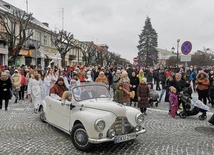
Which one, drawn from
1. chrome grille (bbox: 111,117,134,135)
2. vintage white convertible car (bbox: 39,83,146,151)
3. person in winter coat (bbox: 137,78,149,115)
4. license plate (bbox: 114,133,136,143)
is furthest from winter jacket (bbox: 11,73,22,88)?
license plate (bbox: 114,133,136,143)

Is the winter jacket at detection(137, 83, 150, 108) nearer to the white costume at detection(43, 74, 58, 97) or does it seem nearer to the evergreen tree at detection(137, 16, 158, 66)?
the white costume at detection(43, 74, 58, 97)

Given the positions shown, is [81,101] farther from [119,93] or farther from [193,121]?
[193,121]

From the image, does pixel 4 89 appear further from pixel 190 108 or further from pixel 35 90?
pixel 190 108

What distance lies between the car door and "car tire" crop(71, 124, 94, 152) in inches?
26.5

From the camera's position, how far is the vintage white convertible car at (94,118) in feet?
17.1

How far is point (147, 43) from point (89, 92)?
60806 mm

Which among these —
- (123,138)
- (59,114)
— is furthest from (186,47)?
(123,138)

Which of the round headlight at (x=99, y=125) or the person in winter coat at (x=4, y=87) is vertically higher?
the person in winter coat at (x=4, y=87)

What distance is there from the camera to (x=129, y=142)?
241 inches

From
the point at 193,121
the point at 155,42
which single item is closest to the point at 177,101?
the point at 193,121

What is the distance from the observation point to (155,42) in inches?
2606

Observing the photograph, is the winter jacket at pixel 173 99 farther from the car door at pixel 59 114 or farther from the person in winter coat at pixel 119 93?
the car door at pixel 59 114

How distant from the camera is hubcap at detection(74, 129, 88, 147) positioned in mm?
5391

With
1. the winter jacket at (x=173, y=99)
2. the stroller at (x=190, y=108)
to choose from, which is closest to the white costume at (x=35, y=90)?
the winter jacket at (x=173, y=99)
